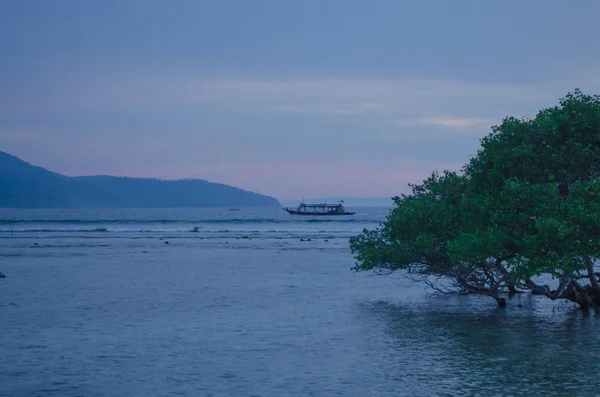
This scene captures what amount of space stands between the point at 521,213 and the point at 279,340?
10.1 m

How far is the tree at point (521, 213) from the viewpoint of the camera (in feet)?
82.2

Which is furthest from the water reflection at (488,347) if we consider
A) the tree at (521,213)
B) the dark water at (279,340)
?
the tree at (521,213)

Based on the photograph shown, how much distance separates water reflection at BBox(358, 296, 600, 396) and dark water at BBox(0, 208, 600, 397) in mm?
58

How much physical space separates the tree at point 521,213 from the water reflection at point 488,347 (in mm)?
1517

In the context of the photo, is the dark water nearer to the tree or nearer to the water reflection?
the water reflection

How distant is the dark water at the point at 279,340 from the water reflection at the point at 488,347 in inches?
2.3

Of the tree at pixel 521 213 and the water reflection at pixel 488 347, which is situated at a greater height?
the tree at pixel 521 213

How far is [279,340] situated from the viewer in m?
23.0

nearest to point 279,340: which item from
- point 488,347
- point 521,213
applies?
point 488,347

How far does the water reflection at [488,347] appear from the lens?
1750cm

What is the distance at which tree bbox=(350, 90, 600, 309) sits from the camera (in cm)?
2506

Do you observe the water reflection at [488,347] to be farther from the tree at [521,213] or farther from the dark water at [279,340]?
the tree at [521,213]

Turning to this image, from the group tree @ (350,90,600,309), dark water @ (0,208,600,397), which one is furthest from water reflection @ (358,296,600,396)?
tree @ (350,90,600,309)

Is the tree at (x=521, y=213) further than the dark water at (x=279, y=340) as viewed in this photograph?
Yes
